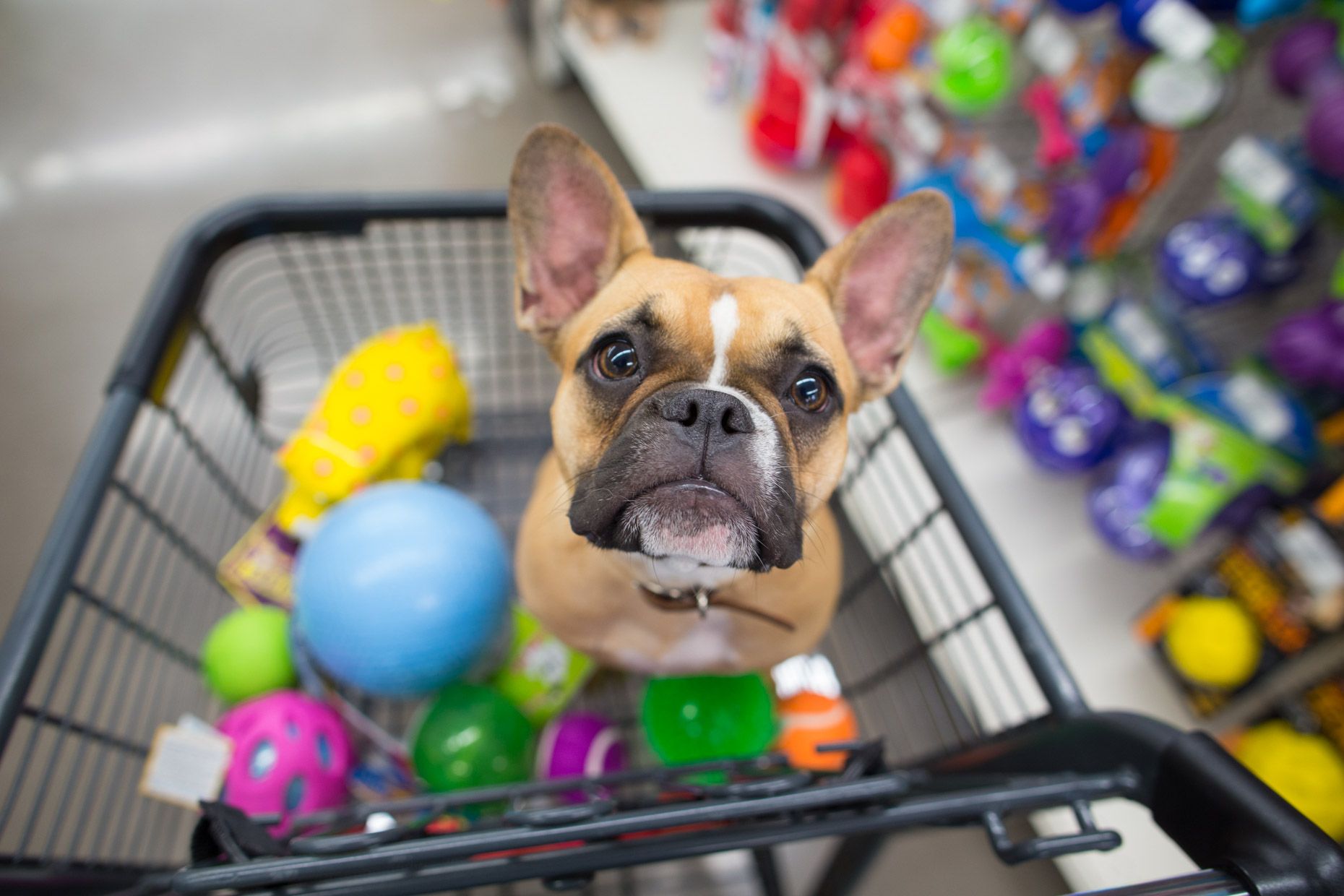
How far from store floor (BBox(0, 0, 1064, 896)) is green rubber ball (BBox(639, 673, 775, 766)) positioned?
1.29 metres

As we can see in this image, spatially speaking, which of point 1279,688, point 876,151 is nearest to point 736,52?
point 876,151

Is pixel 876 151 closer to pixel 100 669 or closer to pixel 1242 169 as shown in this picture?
pixel 1242 169

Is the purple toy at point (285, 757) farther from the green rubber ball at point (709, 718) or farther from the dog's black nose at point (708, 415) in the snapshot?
the dog's black nose at point (708, 415)

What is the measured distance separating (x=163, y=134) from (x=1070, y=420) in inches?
106

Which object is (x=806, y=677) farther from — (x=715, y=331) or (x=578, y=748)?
(x=715, y=331)

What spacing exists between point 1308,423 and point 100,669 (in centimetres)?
207

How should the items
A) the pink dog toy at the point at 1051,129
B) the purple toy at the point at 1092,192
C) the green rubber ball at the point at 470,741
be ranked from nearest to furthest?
the green rubber ball at the point at 470,741 → the purple toy at the point at 1092,192 → the pink dog toy at the point at 1051,129

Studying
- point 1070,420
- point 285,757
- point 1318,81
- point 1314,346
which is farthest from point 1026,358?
point 285,757

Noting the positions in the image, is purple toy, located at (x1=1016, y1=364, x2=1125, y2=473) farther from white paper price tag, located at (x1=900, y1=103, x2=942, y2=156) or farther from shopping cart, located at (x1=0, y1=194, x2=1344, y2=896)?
white paper price tag, located at (x1=900, y1=103, x2=942, y2=156)

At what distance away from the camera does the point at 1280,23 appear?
47.3 inches

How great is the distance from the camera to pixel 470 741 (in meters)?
1.05

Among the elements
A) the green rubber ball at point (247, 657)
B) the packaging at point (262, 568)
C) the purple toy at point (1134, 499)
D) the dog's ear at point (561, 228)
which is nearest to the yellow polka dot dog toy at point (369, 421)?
the packaging at point (262, 568)

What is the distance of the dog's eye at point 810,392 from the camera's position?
78 centimetres

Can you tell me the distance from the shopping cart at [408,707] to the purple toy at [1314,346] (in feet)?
1.85
